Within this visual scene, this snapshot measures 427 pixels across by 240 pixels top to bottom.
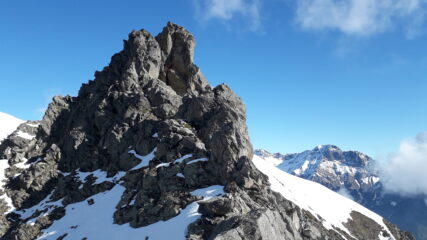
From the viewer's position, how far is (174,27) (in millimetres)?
104188

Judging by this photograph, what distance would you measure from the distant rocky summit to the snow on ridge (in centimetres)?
22

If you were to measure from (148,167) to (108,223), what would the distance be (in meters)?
12.5

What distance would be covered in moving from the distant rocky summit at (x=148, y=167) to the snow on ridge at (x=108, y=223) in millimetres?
224

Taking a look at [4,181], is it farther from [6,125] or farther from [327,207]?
[327,207]

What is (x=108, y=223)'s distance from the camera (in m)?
57.2

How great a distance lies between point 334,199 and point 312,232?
83.2 m

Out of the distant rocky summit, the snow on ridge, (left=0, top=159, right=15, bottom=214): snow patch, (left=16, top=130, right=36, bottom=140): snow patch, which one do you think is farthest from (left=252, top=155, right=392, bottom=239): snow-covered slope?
(left=16, top=130, right=36, bottom=140): snow patch

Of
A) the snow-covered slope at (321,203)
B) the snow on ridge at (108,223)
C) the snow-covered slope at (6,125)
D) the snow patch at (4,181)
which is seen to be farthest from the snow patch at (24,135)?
the snow-covered slope at (321,203)

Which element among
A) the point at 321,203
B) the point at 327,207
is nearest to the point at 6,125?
the point at 321,203

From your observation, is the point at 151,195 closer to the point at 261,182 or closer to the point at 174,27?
the point at 261,182

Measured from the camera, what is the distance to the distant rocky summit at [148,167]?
46.7m

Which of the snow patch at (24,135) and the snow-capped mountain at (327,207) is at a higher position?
the snow patch at (24,135)

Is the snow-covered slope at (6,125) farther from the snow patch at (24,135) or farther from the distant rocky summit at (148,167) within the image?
the distant rocky summit at (148,167)

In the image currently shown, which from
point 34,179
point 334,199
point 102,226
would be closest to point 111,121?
point 34,179
